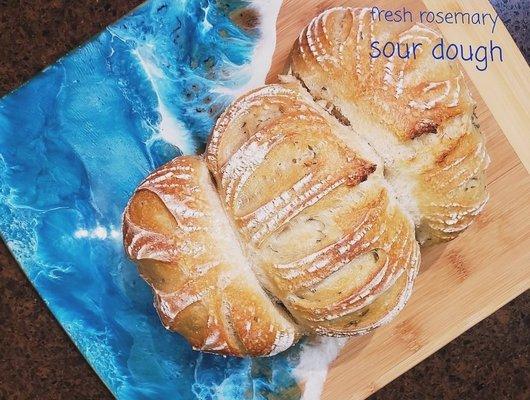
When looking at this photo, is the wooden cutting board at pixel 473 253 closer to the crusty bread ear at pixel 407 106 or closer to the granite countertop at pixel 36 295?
the crusty bread ear at pixel 407 106

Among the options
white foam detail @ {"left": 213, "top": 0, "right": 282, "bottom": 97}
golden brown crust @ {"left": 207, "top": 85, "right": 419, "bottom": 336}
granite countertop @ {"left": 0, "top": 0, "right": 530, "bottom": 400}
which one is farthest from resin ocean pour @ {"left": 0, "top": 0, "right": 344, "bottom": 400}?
golden brown crust @ {"left": 207, "top": 85, "right": 419, "bottom": 336}

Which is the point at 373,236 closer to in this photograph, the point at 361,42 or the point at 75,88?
the point at 361,42

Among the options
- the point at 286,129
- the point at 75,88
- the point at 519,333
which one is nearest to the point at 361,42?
the point at 286,129

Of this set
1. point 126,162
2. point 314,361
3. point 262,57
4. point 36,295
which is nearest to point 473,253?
point 314,361

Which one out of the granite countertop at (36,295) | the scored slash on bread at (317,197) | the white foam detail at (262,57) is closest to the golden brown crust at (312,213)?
the scored slash on bread at (317,197)

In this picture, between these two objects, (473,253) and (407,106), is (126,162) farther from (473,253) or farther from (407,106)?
(473,253)

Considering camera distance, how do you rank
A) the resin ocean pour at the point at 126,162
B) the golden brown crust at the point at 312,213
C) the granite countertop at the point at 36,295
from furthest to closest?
the granite countertop at the point at 36,295, the resin ocean pour at the point at 126,162, the golden brown crust at the point at 312,213
